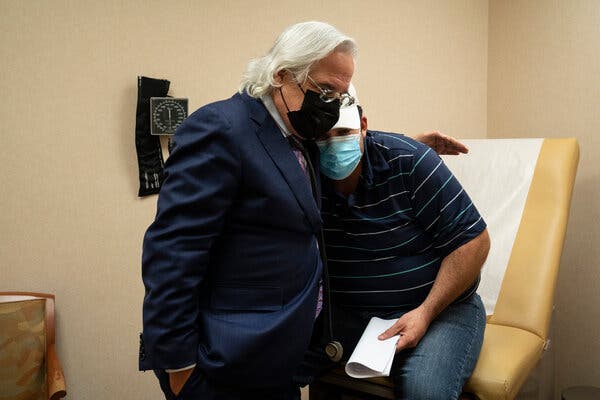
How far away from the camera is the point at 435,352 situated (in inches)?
51.5

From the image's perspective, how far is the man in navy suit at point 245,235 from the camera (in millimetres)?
1037

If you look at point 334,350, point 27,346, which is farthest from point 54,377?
point 334,350

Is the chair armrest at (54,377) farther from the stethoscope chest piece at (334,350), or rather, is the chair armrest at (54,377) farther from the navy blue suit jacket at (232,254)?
the stethoscope chest piece at (334,350)

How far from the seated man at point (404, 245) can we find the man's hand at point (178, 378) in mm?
387

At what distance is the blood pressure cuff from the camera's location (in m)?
1.89

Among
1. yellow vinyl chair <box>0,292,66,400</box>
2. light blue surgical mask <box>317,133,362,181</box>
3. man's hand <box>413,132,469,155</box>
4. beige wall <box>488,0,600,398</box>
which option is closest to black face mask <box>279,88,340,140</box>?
light blue surgical mask <box>317,133,362,181</box>

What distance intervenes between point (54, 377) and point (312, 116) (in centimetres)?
121

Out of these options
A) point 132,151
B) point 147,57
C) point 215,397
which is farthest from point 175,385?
point 147,57

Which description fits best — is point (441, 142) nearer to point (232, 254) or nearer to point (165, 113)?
point (232, 254)

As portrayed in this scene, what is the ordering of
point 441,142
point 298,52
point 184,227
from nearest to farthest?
1. point 184,227
2. point 298,52
3. point 441,142

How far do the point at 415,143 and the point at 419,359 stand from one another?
57 centimetres

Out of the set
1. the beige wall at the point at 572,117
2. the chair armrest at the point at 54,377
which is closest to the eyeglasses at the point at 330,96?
the chair armrest at the point at 54,377

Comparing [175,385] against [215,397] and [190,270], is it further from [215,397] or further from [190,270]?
[190,270]

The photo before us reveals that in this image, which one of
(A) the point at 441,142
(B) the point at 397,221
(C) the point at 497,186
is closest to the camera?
(B) the point at 397,221
